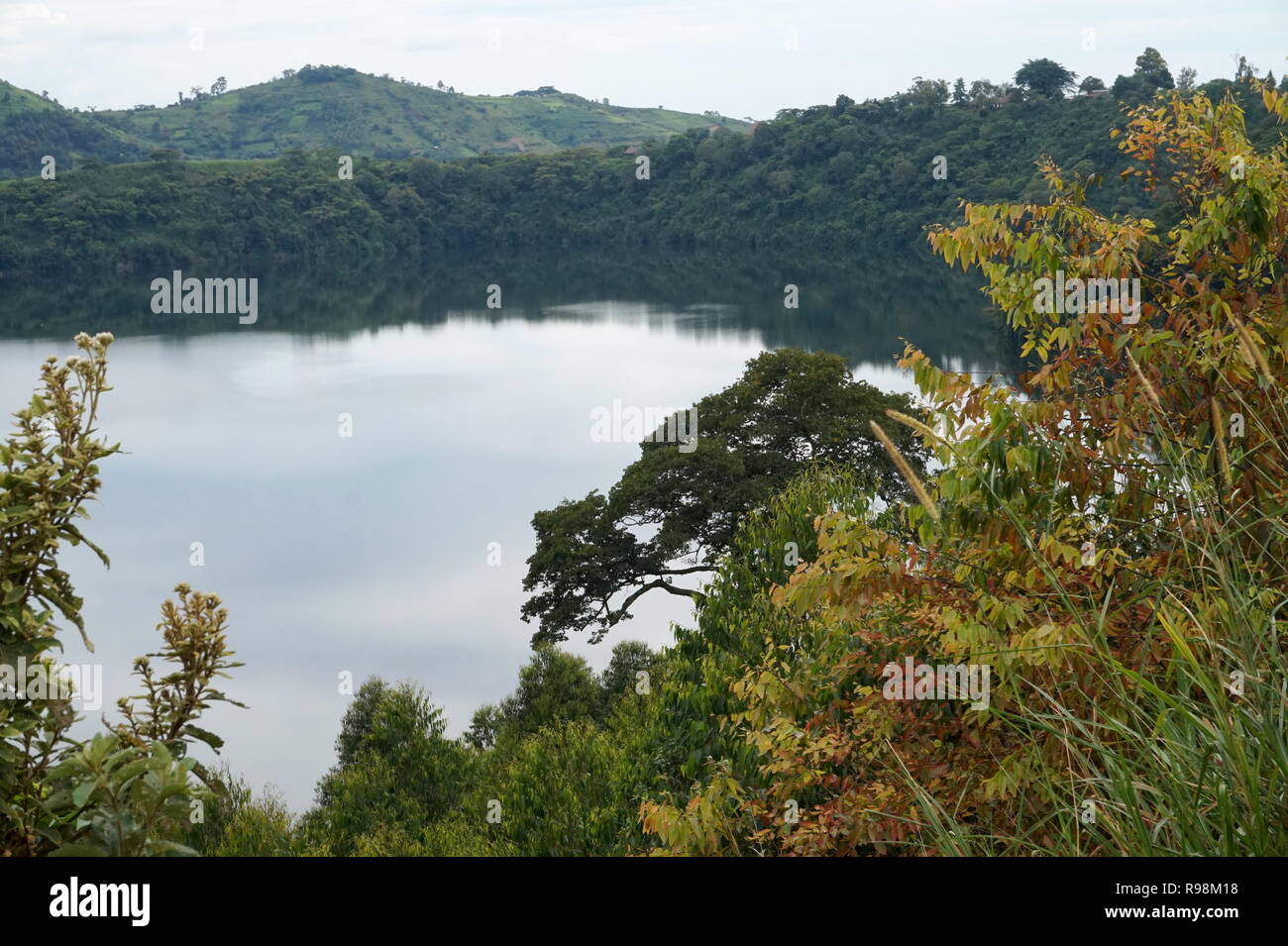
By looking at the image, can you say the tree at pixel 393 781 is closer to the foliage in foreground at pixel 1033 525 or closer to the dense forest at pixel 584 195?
the foliage in foreground at pixel 1033 525

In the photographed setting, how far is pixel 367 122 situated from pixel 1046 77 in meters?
98.9

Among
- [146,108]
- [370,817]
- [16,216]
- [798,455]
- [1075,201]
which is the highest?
[146,108]

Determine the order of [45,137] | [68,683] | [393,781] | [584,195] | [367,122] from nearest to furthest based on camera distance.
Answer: [68,683] → [393,781] → [584,195] → [45,137] → [367,122]

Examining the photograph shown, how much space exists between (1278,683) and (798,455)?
2130 centimetres

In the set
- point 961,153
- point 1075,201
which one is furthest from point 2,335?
point 1075,201

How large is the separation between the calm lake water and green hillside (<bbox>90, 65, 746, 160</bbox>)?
247ft

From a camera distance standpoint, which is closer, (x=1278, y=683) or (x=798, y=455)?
(x=1278, y=683)

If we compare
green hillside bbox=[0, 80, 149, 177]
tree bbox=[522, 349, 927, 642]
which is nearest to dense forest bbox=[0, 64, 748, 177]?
green hillside bbox=[0, 80, 149, 177]

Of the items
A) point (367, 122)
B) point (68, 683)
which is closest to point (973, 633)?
point (68, 683)

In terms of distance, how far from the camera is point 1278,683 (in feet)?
8.19

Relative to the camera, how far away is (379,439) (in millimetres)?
49875

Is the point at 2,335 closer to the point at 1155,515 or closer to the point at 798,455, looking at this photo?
the point at 798,455

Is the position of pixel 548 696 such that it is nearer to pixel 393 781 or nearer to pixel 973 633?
pixel 393 781
